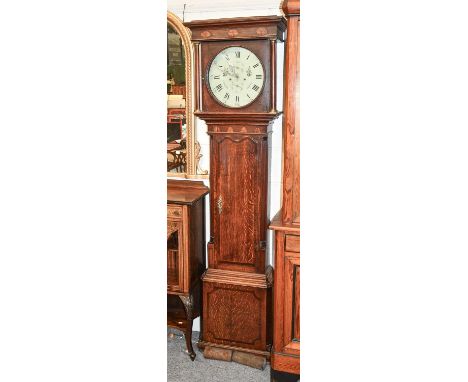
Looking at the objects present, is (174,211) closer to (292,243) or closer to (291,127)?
(292,243)

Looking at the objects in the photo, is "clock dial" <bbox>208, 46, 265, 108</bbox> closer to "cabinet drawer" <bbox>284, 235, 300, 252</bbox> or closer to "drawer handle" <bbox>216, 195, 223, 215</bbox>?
"drawer handle" <bbox>216, 195, 223, 215</bbox>

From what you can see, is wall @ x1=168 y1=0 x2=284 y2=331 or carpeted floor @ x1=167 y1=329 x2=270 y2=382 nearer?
carpeted floor @ x1=167 y1=329 x2=270 y2=382

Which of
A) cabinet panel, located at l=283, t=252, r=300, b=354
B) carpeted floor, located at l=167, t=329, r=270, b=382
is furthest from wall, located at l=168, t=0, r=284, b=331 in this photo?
carpeted floor, located at l=167, t=329, r=270, b=382

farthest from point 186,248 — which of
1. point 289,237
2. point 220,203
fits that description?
point 289,237

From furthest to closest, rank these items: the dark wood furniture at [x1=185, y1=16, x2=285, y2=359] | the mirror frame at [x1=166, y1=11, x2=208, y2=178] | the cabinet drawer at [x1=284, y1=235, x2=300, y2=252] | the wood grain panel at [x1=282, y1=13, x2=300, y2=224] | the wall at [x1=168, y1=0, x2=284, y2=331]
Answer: the mirror frame at [x1=166, y1=11, x2=208, y2=178]
the wall at [x1=168, y1=0, x2=284, y2=331]
the dark wood furniture at [x1=185, y1=16, x2=285, y2=359]
the cabinet drawer at [x1=284, y1=235, x2=300, y2=252]
the wood grain panel at [x1=282, y1=13, x2=300, y2=224]

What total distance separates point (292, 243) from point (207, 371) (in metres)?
1.20

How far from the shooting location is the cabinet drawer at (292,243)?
259 centimetres

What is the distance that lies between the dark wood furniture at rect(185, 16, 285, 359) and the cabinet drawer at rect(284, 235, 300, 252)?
45 cm

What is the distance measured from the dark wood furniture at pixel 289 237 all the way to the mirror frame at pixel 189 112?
0.97 m

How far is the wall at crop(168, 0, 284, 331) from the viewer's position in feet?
10.2

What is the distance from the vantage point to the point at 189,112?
3416 millimetres

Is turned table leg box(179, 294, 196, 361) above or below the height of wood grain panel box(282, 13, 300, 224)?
below
